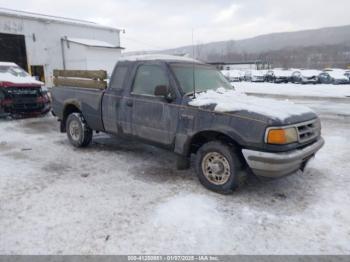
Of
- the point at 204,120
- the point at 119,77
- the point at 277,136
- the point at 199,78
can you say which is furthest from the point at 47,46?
the point at 277,136

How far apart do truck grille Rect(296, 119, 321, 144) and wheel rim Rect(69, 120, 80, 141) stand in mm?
4549

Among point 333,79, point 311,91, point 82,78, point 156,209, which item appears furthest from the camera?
point 333,79

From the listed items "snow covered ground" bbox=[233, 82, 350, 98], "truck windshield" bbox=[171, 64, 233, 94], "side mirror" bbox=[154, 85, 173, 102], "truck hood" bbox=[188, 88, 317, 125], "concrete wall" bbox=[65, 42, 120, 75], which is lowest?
"snow covered ground" bbox=[233, 82, 350, 98]

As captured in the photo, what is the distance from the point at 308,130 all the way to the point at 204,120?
1457 mm

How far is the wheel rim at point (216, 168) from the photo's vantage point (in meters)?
4.17

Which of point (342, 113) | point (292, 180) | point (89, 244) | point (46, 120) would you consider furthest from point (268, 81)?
point (89, 244)

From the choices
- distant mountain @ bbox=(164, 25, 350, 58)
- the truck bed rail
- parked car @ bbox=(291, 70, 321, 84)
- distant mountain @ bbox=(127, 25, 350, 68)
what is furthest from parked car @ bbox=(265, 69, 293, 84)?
distant mountain @ bbox=(164, 25, 350, 58)

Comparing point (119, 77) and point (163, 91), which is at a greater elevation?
point (119, 77)

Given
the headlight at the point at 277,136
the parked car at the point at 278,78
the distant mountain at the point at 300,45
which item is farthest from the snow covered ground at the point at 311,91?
the distant mountain at the point at 300,45

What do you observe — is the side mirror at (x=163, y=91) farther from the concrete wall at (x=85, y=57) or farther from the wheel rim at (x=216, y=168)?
the concrete wall at (x=85, y=57)

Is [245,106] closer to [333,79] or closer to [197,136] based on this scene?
[197,136]

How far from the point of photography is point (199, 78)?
5.08 m

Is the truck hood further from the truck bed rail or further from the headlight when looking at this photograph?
the truck bed rail

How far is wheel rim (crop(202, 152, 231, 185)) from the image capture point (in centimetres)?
417
